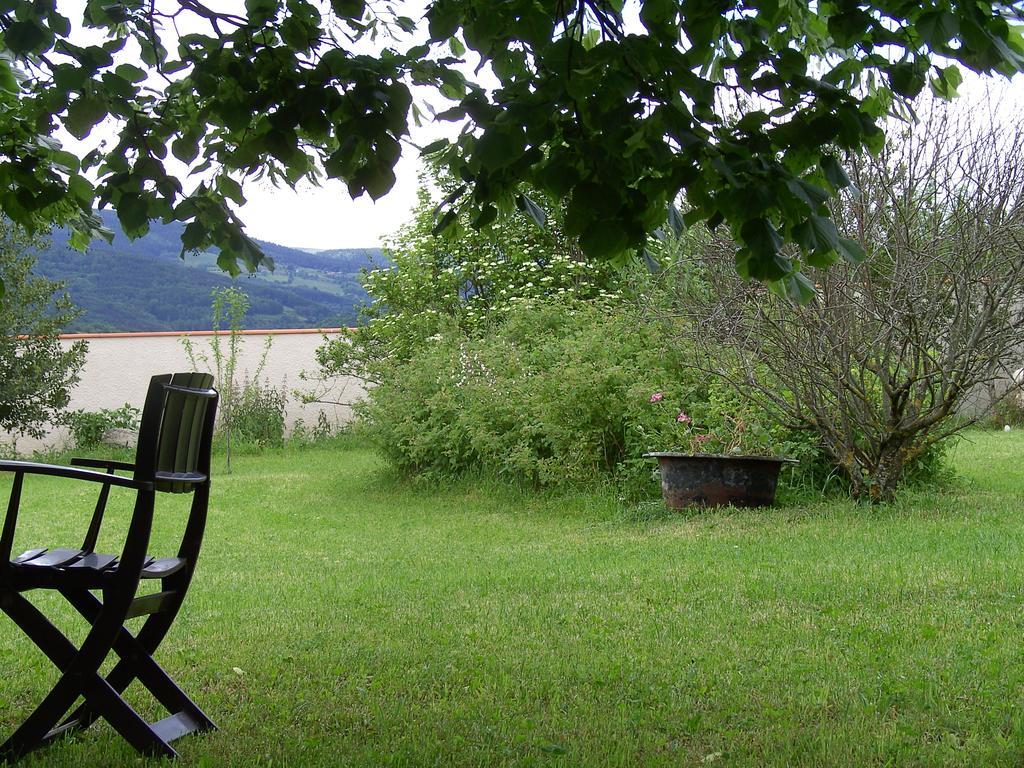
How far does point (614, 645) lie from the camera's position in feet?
13.9

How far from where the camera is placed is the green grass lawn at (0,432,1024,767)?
3.08 m

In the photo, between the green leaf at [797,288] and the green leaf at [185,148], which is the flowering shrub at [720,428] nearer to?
the green leaf at [185,148]

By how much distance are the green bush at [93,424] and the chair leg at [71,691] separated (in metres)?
15.5

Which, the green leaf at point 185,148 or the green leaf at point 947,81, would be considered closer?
the green leaf at point 947,81

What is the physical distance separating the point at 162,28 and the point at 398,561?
12.8 ft

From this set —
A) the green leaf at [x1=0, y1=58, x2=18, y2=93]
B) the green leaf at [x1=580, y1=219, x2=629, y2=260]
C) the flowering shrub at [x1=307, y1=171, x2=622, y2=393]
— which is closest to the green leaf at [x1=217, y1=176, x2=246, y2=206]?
the green leaf at [x1=0, y1=58, x2=18, y2=93]

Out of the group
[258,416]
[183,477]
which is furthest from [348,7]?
[258,416]

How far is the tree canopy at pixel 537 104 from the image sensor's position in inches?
99.5

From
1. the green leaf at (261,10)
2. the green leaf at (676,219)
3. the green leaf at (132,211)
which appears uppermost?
the green leaf at (261,10)

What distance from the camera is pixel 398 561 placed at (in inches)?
265

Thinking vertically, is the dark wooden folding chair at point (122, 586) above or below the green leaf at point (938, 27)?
below

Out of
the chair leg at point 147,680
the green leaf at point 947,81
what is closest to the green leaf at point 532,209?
the green leaf at point 947,81

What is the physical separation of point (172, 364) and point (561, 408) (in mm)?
11740

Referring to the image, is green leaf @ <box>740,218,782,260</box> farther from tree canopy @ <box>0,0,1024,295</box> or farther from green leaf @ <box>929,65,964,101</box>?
green leaf @ <box>929,65,964,101</box>
